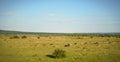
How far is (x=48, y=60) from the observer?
21.8 meters

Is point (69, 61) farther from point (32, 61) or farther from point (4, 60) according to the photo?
point (4, 60)

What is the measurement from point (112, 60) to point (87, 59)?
283 cm

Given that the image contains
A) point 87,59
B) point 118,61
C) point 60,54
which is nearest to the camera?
point 118,61

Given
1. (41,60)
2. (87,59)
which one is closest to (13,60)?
(41,60)

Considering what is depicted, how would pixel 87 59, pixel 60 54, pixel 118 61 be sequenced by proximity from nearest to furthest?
pixel 118 61 → pixel 87 59 → pixel 60 54

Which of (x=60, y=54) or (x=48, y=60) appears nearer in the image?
(x=48, y=60)

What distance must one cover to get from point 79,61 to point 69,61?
1.11 metres

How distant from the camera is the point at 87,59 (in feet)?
73.8

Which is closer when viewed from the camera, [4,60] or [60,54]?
[4,60]

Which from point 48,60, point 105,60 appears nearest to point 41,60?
point 48,60

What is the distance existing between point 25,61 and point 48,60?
8.47ft

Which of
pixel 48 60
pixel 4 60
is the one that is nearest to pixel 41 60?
pixel 48 60

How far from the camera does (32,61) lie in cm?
2117

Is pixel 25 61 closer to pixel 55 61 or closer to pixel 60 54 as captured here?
pixel 55 61
